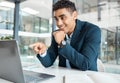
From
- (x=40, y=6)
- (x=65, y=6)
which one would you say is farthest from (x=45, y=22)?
(x=65, y=6)

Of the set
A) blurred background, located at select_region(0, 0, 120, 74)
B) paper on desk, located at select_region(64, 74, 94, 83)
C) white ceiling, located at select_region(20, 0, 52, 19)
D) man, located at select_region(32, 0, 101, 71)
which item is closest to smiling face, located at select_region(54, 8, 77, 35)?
man, located at select_region(32, 0, 101, 71)

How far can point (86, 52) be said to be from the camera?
1.36 metres

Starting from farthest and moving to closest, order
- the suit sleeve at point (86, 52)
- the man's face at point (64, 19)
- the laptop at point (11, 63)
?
1. the man's face at point (64, 19)
2. the suit sleeve at point (86, 52)
3. the laptop at point (11, 63)

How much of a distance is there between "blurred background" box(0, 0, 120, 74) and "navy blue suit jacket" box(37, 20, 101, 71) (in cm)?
40

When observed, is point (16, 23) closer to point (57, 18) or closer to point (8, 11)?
point (8, 11)

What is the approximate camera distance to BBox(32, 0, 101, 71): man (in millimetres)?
1344

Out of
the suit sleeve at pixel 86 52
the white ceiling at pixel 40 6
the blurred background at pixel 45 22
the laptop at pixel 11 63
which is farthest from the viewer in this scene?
the white ceiling at pixel 40 6

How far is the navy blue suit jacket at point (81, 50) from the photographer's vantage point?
1.29 metres

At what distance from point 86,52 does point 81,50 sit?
13 cm

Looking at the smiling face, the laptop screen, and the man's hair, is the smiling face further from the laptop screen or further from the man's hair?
the laptop screen

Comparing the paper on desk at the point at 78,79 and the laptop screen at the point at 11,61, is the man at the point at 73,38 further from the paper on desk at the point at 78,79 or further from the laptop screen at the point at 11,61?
the laptop screen at the point at 11,61

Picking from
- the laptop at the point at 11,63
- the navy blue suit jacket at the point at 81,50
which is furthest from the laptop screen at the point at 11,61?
the navy blue suit jacket at the point at 81,50

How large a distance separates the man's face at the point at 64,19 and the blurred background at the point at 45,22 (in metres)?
0.53

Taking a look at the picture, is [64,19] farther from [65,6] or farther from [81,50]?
[81,50]
